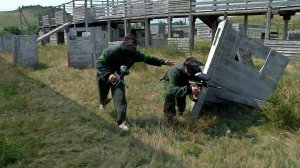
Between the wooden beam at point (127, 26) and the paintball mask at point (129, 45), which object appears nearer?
the paintball mask at point (129, 45)

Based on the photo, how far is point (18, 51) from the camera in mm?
12898

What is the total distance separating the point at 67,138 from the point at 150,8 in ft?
54.1

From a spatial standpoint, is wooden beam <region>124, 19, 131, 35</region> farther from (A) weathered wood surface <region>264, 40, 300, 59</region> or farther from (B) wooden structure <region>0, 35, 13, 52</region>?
(A) weathered wood surface <region>264, 40, 300, 59</region>

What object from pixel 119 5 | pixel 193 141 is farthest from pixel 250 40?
pixel 119 5

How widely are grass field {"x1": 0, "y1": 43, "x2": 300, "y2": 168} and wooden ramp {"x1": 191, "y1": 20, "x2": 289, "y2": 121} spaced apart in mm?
257

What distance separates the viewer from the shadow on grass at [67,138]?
3775 mm

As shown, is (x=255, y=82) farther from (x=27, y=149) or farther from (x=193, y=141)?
(x=27, y=149)

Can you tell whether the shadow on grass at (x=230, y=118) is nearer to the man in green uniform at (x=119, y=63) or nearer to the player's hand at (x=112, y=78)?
the man in green uniform at (x=119, y=63)

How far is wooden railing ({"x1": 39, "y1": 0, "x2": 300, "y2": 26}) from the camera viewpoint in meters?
14.5

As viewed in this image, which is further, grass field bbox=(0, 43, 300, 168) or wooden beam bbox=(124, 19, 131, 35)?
wooden beam bbox=(124, 19, 131, 35)

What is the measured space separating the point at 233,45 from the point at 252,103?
1.21 metres

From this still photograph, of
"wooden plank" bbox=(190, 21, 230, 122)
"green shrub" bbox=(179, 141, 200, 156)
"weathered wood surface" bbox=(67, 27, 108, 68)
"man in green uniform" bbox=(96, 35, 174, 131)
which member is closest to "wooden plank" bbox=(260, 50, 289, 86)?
"wooden plank" bbox=(190, 21, 230, 122)

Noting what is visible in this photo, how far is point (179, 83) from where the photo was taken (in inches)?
207

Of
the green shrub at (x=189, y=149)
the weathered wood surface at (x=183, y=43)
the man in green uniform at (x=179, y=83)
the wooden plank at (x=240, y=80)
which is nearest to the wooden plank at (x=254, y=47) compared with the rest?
the wooden plank at (x=240, y=80)
